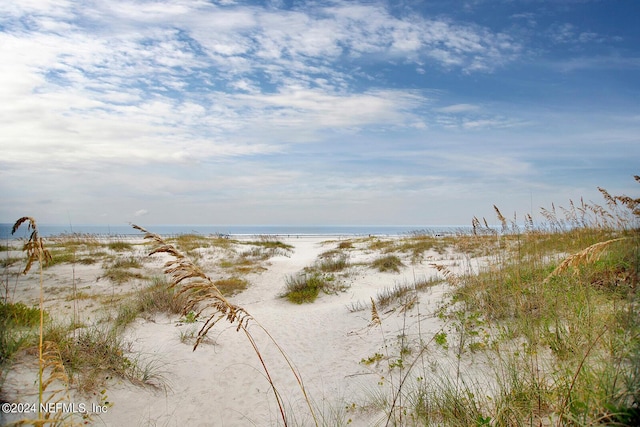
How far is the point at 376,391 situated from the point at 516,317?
2.79 metres

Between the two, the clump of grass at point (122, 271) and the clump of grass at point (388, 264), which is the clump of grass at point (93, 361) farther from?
the clump of grass at point (388, 264)

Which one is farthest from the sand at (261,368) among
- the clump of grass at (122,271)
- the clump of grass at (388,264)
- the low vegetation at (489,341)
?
the clump of grass at (388,264)

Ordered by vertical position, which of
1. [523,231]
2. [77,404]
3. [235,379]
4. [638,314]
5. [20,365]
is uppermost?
[523,231]

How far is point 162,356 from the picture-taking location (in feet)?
23.6

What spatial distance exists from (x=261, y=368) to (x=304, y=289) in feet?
20.9

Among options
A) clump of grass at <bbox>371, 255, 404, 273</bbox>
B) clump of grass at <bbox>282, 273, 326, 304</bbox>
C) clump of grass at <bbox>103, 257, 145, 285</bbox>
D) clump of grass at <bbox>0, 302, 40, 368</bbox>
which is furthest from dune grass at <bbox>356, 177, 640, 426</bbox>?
clump of grass at <bbox>103, 257, 145, 285</bbox>

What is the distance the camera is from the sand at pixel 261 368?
523cm

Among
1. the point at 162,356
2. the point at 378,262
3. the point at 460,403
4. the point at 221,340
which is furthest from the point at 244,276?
the point at 460,403

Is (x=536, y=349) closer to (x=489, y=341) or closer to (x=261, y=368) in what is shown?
(x=489, y=341)

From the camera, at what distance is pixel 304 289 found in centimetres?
1373

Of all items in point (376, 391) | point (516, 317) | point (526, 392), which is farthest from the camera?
point (516, 317)

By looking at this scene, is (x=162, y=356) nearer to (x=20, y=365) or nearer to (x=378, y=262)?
(x=20, y=365)

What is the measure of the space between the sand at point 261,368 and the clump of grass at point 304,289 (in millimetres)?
326

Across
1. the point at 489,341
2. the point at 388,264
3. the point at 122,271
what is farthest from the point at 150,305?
the point at 388,264
